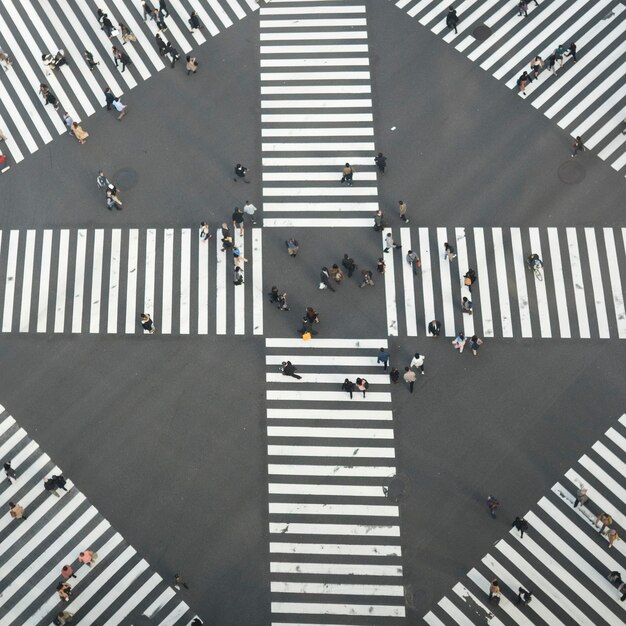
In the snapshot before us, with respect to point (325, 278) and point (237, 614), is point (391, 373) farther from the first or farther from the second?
point (237, 614)

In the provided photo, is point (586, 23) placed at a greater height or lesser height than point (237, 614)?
greater

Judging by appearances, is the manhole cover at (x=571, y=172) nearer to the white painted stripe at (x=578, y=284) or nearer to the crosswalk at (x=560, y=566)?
the white painted stripe at (x=578, y=284)

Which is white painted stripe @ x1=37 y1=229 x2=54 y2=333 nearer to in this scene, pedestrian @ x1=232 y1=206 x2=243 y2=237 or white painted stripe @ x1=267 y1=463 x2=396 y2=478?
pedestrian @ x1=232 y1=206 x2=243 y2=237

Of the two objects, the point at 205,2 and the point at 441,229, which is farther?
the point at 205,2

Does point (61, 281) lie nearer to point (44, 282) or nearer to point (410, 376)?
point (44, 282)

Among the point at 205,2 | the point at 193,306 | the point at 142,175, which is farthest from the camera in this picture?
the point at 205,2

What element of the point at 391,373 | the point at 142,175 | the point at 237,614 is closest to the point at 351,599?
the point at 237,614
